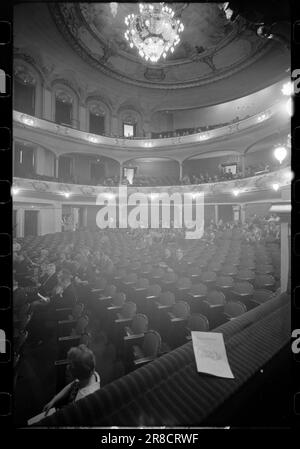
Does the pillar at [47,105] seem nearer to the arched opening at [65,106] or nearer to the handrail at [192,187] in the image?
the arched opening at [65,106]

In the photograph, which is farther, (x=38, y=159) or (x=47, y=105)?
(x=47, y=105)

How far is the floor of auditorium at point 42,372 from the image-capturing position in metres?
1.63

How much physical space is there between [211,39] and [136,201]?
687 centimetres

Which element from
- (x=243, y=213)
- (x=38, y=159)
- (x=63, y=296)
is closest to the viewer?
(x=63, y=296)

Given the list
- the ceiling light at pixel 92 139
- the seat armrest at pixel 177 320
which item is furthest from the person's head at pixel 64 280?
the ceiling light at pixel 92 139

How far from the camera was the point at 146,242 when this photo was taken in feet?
23.2

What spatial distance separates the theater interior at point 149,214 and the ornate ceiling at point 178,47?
0.06 meters

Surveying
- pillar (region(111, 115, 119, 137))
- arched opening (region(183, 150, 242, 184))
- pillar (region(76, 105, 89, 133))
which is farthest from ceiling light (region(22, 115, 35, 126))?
arched opening (region(183, 150, 242, 184))

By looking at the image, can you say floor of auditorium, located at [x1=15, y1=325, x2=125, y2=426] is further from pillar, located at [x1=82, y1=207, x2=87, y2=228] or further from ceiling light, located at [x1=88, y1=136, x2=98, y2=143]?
ceiling light, located at [x1=88, y1=136, x2=98, y2=143]

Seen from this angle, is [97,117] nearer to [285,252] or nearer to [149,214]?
[149,214]

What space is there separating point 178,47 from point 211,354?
433 inches

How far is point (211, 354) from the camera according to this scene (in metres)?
Answer: 1.07

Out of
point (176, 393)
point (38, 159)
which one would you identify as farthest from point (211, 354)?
point (38, 159)

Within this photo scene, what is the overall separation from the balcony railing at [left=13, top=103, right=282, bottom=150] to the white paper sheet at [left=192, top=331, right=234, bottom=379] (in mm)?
8673
